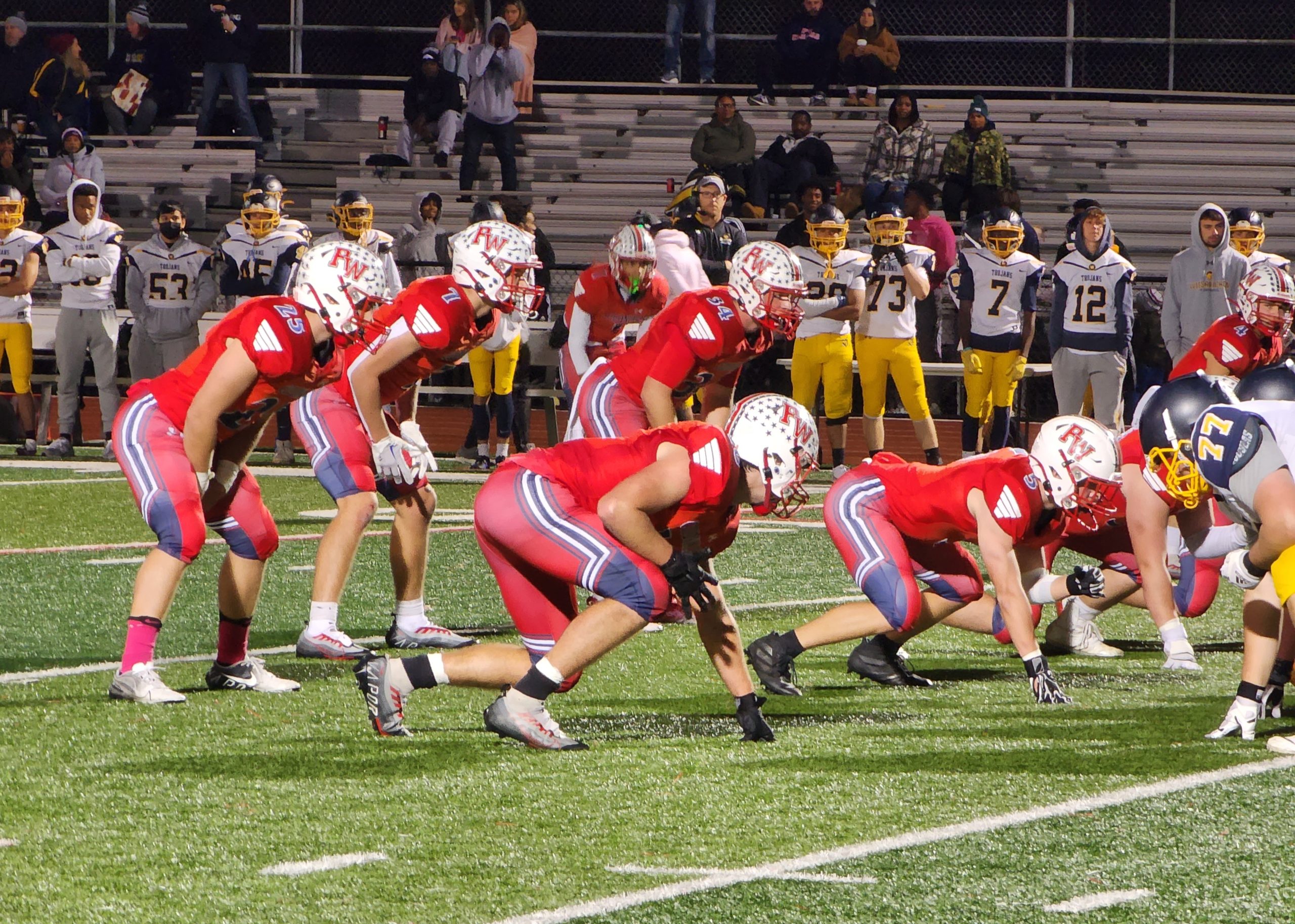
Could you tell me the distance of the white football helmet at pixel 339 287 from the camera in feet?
18.6

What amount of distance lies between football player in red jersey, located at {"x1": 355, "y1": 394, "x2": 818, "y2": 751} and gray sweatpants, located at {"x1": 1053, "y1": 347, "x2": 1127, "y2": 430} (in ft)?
24.3

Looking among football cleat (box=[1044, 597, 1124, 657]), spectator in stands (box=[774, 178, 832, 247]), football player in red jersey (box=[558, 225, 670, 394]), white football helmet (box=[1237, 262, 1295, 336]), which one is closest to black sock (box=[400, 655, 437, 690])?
football cleat (box=[1044, 597, 1124, 657])

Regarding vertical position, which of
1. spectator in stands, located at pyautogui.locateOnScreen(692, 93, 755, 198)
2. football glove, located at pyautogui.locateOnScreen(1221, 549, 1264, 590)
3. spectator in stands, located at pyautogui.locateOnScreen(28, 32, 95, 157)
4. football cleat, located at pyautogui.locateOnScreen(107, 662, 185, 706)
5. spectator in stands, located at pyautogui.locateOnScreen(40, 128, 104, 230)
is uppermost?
spectator in stands, located at pyautogui.locateOnScreen(28, 32, 95, 157)

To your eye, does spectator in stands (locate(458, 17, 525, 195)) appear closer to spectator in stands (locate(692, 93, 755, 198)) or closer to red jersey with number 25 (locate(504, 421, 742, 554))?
spectator in stands (locate(692, 93, 755, 198))

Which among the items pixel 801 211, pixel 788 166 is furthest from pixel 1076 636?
pixel 788 166

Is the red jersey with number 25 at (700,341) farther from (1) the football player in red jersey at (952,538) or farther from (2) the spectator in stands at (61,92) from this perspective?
(2) the spectator in stands at (61,92)

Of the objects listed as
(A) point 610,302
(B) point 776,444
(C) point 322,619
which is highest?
(A) point 610,302

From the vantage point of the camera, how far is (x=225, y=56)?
18016 mm

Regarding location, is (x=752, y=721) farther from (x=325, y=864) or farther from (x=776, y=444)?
(x=325, y=864)

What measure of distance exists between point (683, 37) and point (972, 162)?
13.2 feet

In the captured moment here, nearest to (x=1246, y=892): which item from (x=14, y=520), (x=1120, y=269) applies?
(x=14, y=520)

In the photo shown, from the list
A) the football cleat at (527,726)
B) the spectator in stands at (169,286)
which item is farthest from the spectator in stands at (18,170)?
the football cleat at (527,726)

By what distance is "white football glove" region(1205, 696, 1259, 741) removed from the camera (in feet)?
17.1

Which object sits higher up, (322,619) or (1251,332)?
(1251,332)
